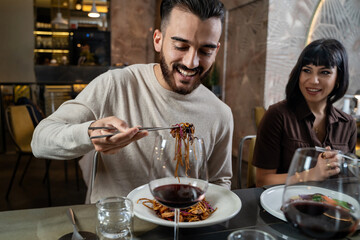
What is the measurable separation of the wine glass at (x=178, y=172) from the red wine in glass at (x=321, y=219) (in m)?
0.20

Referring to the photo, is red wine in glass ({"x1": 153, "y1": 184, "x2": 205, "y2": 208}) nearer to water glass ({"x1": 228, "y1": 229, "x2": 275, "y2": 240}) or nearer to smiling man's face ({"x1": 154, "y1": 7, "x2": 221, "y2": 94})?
water glass ({"x1": 228, "y1": 229, "x2": 275, "y2": 240})

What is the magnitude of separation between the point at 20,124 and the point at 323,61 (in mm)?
→ 2585

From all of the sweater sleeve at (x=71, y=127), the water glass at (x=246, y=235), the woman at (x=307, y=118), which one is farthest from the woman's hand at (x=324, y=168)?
the woman at (x=307, y=118)

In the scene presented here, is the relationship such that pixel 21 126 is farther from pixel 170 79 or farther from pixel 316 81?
pixel 316 81

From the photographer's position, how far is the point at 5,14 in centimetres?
688

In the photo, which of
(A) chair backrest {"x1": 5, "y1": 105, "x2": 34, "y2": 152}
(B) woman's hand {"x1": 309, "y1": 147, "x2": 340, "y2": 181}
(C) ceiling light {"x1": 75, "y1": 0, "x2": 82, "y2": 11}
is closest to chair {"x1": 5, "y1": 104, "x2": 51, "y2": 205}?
(A) chair backrest {"x1": 5, "y1": 105, "x2": 34, "y2": 152}

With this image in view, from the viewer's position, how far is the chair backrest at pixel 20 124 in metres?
2.83

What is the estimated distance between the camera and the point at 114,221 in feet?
2.60

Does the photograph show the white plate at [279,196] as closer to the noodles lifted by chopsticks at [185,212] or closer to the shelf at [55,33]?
the noodles lifted by chopsticks at [185,212]

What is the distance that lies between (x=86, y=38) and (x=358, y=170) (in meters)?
7.91

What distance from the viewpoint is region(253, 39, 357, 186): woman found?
5.41 ft

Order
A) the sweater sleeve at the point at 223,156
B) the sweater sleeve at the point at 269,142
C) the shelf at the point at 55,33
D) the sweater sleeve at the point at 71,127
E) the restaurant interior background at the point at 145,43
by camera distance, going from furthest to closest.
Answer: the shelf at the point at 55,33
the restaurant interior background at the point at 145,43
the sweater sleeve at the point at 269,142
the sweater sleeve at the point at 223,156
the sweater sleeve at the point at 71,127

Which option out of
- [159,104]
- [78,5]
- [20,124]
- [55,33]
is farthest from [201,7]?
[78,5]

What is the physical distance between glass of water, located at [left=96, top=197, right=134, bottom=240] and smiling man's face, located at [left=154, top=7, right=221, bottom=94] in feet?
2.17
